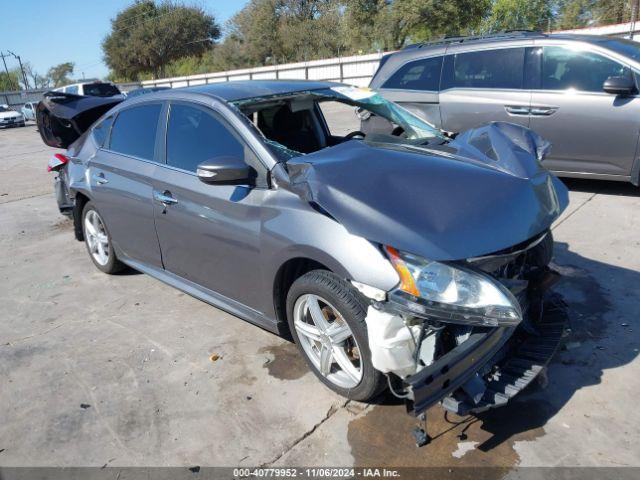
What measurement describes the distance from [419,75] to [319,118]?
11.3 feet

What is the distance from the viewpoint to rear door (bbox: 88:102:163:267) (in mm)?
4070

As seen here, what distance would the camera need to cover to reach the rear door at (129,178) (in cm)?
407

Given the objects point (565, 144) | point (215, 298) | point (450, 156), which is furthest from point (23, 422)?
point (565, 144)

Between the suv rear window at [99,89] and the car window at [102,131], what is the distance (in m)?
20.1

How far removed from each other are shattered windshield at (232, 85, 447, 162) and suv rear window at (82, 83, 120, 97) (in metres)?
21.4

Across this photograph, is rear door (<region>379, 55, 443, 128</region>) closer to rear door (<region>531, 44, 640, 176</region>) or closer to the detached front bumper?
rear door (<region>531, 44, 640, 176</region>)

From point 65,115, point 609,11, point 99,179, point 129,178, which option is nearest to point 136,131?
point 129,178

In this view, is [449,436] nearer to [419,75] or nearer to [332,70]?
[419,75]

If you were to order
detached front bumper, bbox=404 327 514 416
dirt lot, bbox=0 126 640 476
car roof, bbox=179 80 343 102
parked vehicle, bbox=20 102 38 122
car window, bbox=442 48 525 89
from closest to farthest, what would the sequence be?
detached front bumper, bbox=404 327 514 416 → dirt lot, bbox=0 126 640 476 → car roof, bbox=179 80 343 102 → car window, bbox=442 48 525 89 → parked vehicle, bbox=20 102 38 122

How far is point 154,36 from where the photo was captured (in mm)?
49938

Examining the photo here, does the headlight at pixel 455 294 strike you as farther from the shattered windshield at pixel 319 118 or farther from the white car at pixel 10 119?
the white car at pixel 10 119

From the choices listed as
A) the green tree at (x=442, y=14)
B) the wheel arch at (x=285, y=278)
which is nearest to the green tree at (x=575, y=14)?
the green tree at (x=442, y=14)

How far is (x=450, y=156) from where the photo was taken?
3137mm

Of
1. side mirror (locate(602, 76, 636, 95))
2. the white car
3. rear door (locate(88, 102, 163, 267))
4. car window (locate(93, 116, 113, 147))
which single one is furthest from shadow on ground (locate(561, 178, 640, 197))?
the white car
